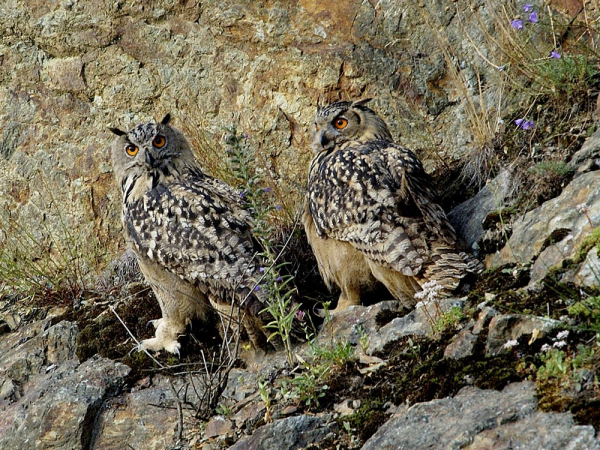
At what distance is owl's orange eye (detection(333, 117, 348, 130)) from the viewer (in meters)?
5.64

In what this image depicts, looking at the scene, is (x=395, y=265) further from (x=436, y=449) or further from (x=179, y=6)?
(x=179, y=6)

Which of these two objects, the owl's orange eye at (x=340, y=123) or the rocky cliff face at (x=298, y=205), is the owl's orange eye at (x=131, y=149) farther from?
the owl's orange eye at (x=340, y=123)

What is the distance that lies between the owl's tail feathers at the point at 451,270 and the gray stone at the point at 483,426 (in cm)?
116

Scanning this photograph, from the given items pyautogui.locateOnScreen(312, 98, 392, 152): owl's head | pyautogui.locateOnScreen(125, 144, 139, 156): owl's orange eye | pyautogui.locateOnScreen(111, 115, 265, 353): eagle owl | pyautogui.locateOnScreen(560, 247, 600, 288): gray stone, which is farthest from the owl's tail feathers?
pyautogui.locateOnScreen(125, 144, 139, 156): owl's orange eye

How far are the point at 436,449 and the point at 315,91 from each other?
464cm

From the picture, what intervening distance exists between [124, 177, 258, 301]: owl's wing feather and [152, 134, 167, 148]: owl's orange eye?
369mm

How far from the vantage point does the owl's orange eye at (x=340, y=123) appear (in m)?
5.64

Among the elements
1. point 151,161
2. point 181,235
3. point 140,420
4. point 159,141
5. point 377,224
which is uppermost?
point 159,141

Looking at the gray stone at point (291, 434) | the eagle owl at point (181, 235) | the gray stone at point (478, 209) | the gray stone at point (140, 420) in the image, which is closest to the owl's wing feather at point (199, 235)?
the eagle owl at point (181, 235)

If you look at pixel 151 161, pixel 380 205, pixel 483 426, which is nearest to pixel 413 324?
pixel 380 205

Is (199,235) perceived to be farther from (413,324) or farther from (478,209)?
(478,209)

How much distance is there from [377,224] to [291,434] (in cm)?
158

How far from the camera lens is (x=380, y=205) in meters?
4.78

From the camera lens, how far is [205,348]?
17.4ft
